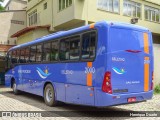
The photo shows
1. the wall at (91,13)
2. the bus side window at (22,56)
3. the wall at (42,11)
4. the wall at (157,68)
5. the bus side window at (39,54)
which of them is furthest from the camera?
the wall at (42,11)

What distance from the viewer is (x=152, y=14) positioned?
93.7ft

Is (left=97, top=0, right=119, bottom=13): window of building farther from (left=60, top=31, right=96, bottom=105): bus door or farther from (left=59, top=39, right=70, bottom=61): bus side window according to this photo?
(left=60, top=31, right=96, bottom=105): bus door

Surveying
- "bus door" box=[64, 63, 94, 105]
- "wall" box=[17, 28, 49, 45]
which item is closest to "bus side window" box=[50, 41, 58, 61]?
"bus door" box=[64, 63, 94, 105]

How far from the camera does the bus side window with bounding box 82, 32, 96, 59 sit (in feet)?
29.3

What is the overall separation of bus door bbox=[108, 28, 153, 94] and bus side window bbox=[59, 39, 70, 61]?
232 centimetres

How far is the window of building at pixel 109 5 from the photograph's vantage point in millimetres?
22500

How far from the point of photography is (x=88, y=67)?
906 centimetres

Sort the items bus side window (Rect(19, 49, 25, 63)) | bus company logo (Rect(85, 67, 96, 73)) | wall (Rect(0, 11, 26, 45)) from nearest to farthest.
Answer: bus company logo (Rect(85, 67, 96, 73)) < bus side window (Rect(19, 49, 25, 63)) < wall (Rect(0, 11, 26, 45))

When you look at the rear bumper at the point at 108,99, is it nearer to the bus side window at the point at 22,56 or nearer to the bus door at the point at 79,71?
the bus door at the point at 79,71

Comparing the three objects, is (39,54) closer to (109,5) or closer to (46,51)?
(46,51)

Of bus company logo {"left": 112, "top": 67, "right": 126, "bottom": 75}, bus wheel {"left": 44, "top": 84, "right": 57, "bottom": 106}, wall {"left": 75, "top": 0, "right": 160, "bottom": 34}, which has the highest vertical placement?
wall {"left": 75, "top": 0, "right": 160, "bottom": 34}

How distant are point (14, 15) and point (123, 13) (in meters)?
13.4

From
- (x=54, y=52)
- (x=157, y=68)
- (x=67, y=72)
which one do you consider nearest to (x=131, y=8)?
(x=157, y=68)

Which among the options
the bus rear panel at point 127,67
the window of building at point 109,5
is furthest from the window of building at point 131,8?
the bus rear panel at point 127,67
